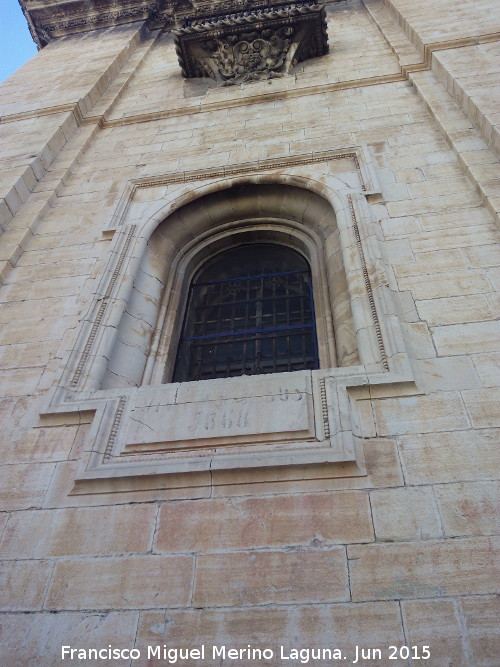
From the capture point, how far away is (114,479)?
13.2 feet

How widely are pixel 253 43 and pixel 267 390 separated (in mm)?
9225

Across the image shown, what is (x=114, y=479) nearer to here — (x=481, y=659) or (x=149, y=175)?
(x=481, y=659)

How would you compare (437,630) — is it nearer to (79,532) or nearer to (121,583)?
(121,583)

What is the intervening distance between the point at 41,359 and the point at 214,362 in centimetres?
193

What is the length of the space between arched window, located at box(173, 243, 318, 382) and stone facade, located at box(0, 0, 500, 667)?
25cm

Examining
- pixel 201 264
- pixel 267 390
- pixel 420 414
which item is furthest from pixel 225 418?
pixel 201 264

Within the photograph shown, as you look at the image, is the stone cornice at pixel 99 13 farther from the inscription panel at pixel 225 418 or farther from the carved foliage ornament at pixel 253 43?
the inscription panel at pixel 225 418

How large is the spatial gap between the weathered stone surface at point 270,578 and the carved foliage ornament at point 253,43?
944cm

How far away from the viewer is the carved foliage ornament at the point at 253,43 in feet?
33.7

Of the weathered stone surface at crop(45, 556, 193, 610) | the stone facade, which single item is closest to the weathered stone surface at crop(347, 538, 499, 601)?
the stone facade

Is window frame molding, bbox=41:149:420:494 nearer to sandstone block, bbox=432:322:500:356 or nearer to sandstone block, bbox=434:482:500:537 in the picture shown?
sandstone block, bbox=432:322:500:356

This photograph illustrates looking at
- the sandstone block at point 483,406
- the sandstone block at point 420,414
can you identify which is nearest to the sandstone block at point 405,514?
the sandstone block at point 420,414

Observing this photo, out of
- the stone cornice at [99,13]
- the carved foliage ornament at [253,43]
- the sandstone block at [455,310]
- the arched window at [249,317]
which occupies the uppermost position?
the stone cornice at [99,13]

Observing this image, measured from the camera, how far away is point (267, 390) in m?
4.44
